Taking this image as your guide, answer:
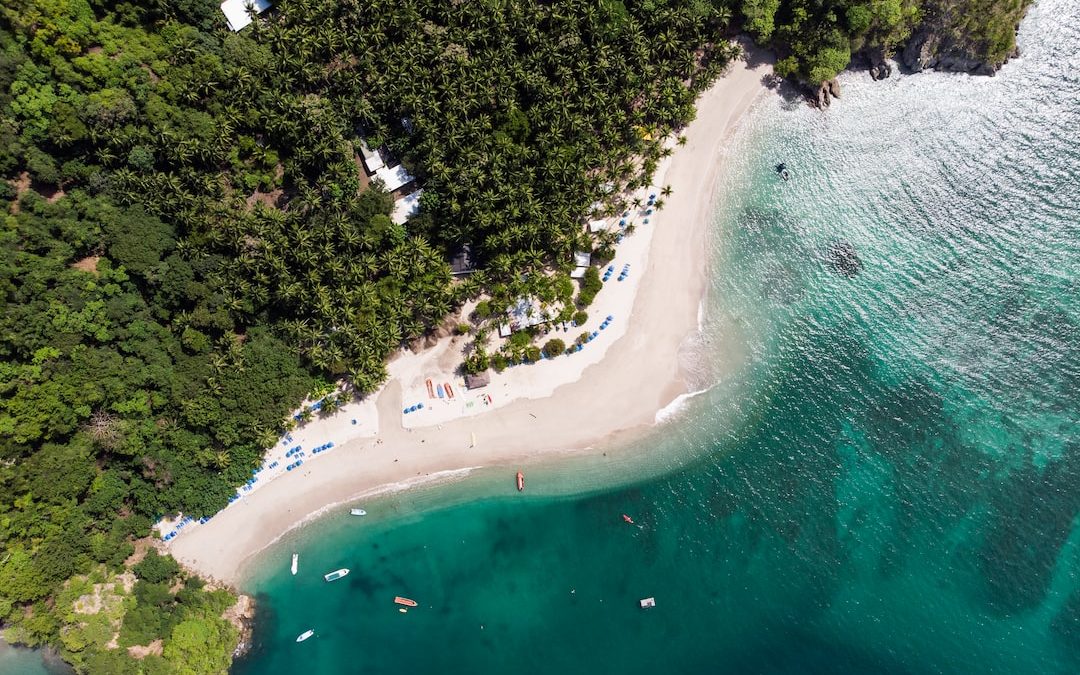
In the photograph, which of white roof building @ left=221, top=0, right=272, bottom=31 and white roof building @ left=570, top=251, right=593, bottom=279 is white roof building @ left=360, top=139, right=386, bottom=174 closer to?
white roof building @ left=221, top=0, right=272, bottom=31

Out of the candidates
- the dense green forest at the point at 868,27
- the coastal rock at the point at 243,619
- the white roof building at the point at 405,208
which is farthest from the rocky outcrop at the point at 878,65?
the coastal rock at the point at 243,619

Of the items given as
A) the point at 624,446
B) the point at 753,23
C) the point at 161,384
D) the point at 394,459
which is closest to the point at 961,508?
the point at 624,446

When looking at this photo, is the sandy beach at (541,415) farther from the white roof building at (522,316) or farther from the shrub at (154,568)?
the white roof building at (522,316)

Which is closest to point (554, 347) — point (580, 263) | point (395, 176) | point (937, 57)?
point (580, 263)

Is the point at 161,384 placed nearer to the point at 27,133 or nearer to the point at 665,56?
the point at 27,133

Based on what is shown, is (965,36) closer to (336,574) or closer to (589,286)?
(589,286)

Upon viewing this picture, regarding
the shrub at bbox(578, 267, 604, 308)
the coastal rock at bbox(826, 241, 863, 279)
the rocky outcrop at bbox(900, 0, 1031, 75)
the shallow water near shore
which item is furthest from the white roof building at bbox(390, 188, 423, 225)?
the rocky outcrop at bbox(900, 0, 1031, 75)
